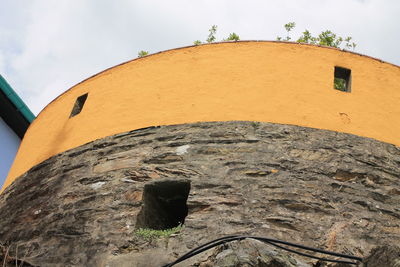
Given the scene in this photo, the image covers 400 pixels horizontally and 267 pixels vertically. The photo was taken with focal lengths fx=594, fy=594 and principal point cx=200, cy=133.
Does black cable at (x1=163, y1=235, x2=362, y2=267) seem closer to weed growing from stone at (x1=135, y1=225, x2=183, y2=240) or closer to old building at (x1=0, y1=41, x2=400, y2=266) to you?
old building at (x1=0, y1=41, x2=400, y2=266)

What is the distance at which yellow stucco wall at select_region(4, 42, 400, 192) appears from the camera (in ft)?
18.2

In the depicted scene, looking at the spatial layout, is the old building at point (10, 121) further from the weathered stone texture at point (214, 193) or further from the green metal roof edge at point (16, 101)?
the weathered stone texture at point (214, 193)

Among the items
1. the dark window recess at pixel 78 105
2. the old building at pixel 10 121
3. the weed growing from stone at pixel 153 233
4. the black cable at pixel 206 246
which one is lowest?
the old building at pixel 10 121

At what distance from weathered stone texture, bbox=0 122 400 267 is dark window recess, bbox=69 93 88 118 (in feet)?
2.97

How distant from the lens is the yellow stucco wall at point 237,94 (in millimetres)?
5547

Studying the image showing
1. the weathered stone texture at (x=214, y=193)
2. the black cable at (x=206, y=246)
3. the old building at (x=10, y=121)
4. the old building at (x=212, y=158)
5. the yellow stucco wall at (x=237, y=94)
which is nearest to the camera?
the black cable at (x=206, y=246)

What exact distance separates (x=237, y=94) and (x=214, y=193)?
4.70 ft

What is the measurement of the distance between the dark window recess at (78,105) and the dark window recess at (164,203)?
2.07m

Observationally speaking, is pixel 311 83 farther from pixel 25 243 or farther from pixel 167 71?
pixel 25 243

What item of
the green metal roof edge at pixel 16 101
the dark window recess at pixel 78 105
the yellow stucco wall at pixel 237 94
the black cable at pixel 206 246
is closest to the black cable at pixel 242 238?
the black cable at pixel 206 246

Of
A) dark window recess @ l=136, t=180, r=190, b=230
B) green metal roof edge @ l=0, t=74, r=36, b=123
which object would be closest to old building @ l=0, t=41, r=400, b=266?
dark window recess @ l=136, t=180, r=190, b=230

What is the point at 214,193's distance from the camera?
4562mm

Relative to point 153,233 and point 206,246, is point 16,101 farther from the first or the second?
point 206,246

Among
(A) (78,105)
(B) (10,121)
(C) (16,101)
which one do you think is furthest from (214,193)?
(B) (10,121)
